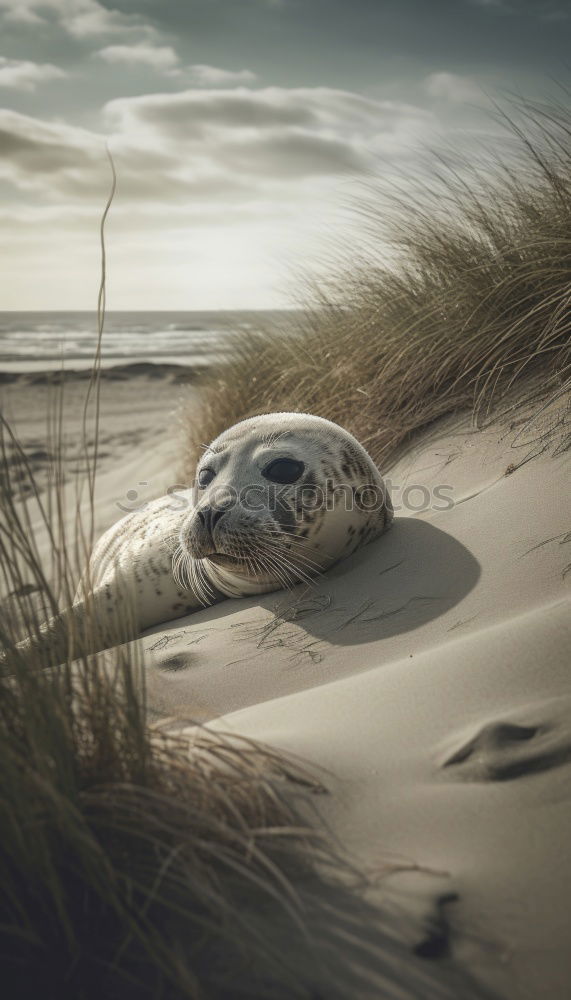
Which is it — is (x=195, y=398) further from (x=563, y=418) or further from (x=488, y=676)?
(x=488, y=676)

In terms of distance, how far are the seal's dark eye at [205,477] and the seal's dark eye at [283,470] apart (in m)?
0.28

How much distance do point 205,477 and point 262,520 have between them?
446 millimetres

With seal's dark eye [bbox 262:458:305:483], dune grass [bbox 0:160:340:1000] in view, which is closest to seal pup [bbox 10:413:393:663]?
seal's dark eye [bbox 262:458:305:483]

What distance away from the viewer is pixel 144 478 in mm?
7008

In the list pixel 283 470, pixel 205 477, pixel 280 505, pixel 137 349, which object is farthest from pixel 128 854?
pixel 137 349

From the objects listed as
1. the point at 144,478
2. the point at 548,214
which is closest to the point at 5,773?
the point at 548,214

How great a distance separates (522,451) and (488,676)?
164 centimetres

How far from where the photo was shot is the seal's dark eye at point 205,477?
10.2ft

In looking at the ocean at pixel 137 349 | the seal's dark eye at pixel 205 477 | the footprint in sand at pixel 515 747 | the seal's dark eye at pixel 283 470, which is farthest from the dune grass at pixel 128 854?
the ocean at pixel 137 349

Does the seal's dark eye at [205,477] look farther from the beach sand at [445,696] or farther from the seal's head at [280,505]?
the beach sand at [445,696]

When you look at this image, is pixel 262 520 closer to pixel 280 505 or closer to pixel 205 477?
pixel 280 505

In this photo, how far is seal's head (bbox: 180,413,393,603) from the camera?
279 cm

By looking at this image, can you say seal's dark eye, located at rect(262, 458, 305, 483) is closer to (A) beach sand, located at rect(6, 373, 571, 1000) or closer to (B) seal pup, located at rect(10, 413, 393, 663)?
→ (B) seal pup, located at rect(10, 413, 393, 663)

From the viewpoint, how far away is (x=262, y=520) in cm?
280
